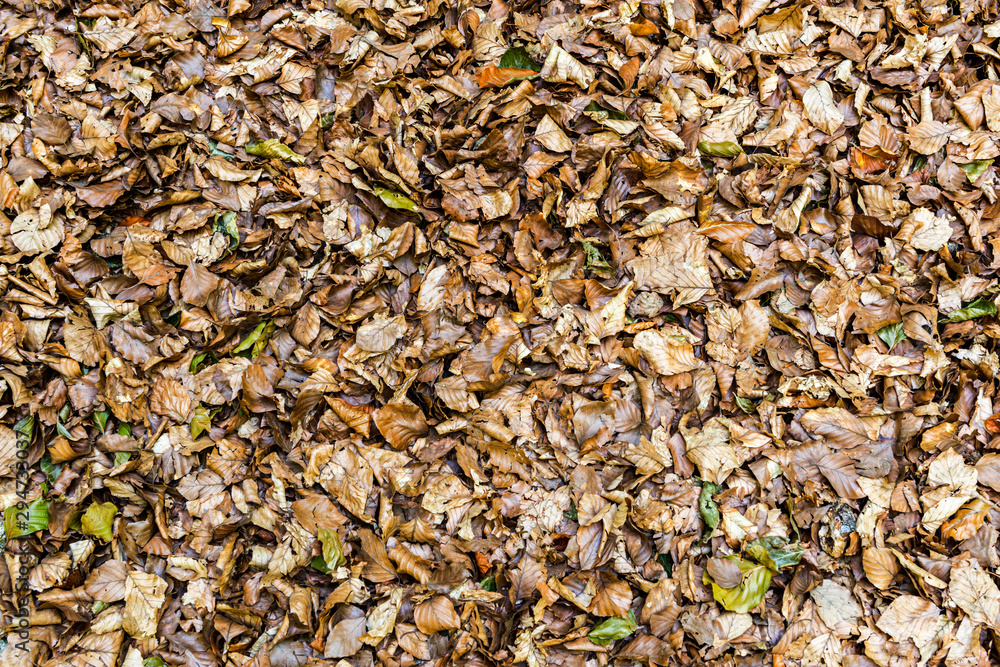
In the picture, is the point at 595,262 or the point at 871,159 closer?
the point at 595,262

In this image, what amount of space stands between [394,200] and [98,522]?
4.23 ft

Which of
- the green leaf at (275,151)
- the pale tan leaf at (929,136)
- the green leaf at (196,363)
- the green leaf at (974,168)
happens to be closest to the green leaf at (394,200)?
the green leaf at (275,151)

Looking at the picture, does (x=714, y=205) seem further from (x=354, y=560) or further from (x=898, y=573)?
(x=354, y=560)

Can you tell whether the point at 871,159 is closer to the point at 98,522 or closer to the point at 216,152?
the point at 216,152

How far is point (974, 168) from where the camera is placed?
204 cm

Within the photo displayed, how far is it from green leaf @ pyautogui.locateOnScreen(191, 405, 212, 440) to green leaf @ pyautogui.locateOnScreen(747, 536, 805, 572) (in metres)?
1.65

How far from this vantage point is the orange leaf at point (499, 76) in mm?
1988

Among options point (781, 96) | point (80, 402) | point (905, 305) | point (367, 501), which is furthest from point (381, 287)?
point (905, 305)

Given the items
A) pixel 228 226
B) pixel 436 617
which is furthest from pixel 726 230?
pixel 228 226

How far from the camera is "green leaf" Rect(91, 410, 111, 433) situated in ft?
6.00

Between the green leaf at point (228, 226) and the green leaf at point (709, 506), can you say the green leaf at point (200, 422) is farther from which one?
the green leaf at point (709, 506)

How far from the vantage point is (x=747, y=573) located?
5.81 feet

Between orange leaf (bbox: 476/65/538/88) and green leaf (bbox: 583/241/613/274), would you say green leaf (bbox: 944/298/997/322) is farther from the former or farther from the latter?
orange leaf (bbox: 476/65/538/88)

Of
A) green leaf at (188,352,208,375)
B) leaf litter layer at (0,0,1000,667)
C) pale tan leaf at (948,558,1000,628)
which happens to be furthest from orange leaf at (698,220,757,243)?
green leaf at (188,352,208,375)
